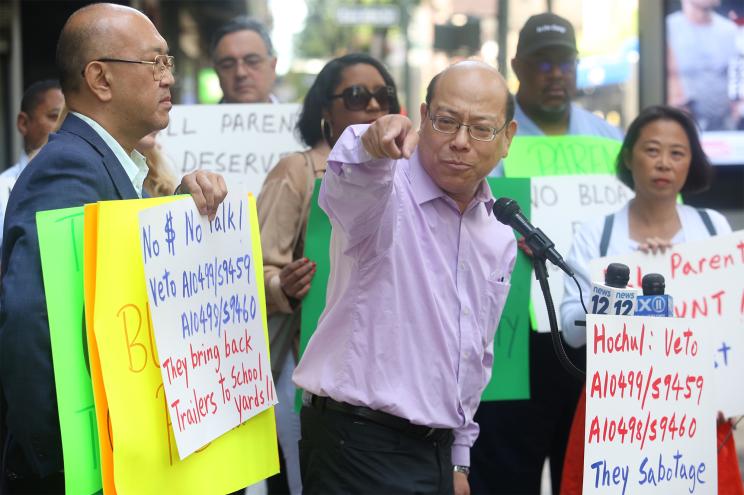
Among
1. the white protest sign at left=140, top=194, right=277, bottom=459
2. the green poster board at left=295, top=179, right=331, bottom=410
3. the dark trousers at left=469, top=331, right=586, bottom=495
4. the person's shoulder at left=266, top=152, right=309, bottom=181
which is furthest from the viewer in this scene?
the dark trousers at left=469, top=331, right=586, bottom=495

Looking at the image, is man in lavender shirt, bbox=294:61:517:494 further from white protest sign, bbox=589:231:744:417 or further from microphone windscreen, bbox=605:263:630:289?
white protest sign, bbox=589:231:744:417

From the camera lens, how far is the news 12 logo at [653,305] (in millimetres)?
3127

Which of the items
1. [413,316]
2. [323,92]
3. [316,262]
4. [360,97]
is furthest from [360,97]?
[413,316]

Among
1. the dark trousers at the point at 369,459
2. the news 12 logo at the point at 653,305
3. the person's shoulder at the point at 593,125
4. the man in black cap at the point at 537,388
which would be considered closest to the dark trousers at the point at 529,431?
the man in black cap at the point at 537,388

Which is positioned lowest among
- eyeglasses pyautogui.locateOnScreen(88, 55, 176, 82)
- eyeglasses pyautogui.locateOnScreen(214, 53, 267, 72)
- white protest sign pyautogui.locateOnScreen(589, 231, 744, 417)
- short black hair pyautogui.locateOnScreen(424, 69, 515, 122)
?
white protest sign pyautogui.locateOnScreen(589, 231, 744, 417)

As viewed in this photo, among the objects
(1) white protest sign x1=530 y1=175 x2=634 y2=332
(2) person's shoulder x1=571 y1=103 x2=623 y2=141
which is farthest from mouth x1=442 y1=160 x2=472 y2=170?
(2) person's shoulder x1=571 y1=103 x2=623 y2=141

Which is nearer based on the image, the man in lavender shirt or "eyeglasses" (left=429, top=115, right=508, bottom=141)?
the man in lavender shirt

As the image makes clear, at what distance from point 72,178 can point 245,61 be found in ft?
9.22

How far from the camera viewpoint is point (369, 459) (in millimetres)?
3008

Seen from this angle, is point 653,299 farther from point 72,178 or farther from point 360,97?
point 72,178

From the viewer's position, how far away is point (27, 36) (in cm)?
1066

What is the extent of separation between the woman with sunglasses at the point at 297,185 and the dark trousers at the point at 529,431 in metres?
0.92

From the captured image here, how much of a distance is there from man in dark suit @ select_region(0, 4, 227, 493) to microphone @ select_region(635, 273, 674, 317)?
1.25 meters

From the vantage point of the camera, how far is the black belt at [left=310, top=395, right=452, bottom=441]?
3000 millimetres
